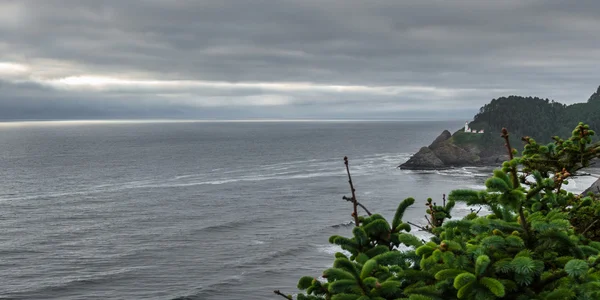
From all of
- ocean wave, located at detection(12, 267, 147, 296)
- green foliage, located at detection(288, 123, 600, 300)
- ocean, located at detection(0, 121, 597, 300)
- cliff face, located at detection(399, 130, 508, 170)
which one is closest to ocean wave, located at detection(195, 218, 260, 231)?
ocean, located at detection(0, 121, 597, 300)

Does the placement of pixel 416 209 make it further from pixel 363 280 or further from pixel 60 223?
pixel 363 280

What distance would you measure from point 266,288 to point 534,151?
43173 mm

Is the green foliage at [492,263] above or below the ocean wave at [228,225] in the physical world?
above

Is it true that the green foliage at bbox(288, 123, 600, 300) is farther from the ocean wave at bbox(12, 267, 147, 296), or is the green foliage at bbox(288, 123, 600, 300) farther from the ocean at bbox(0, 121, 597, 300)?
the ocean wave at bbox(12, 267, 147, 296)

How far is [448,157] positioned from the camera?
16262cm

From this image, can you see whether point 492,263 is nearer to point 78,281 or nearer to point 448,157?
point 78,281

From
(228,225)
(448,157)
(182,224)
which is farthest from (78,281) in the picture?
(448,157)

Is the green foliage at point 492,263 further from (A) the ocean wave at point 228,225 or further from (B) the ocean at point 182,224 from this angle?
(A) the ocean wave at point 228,225

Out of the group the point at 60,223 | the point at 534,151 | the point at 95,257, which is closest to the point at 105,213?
the point at 60,223

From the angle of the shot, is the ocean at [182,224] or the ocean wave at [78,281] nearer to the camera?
the ocean wave at [78,281]

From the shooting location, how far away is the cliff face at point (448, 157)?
15438 cm

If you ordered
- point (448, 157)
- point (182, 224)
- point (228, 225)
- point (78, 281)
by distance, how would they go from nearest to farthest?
point (78, 281) < point (228, 225) < point (182, 224) < point (448, 157)

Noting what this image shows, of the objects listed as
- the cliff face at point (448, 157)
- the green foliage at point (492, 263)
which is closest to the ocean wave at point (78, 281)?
the green foliage at point (492, 263)

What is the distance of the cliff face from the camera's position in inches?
6078
